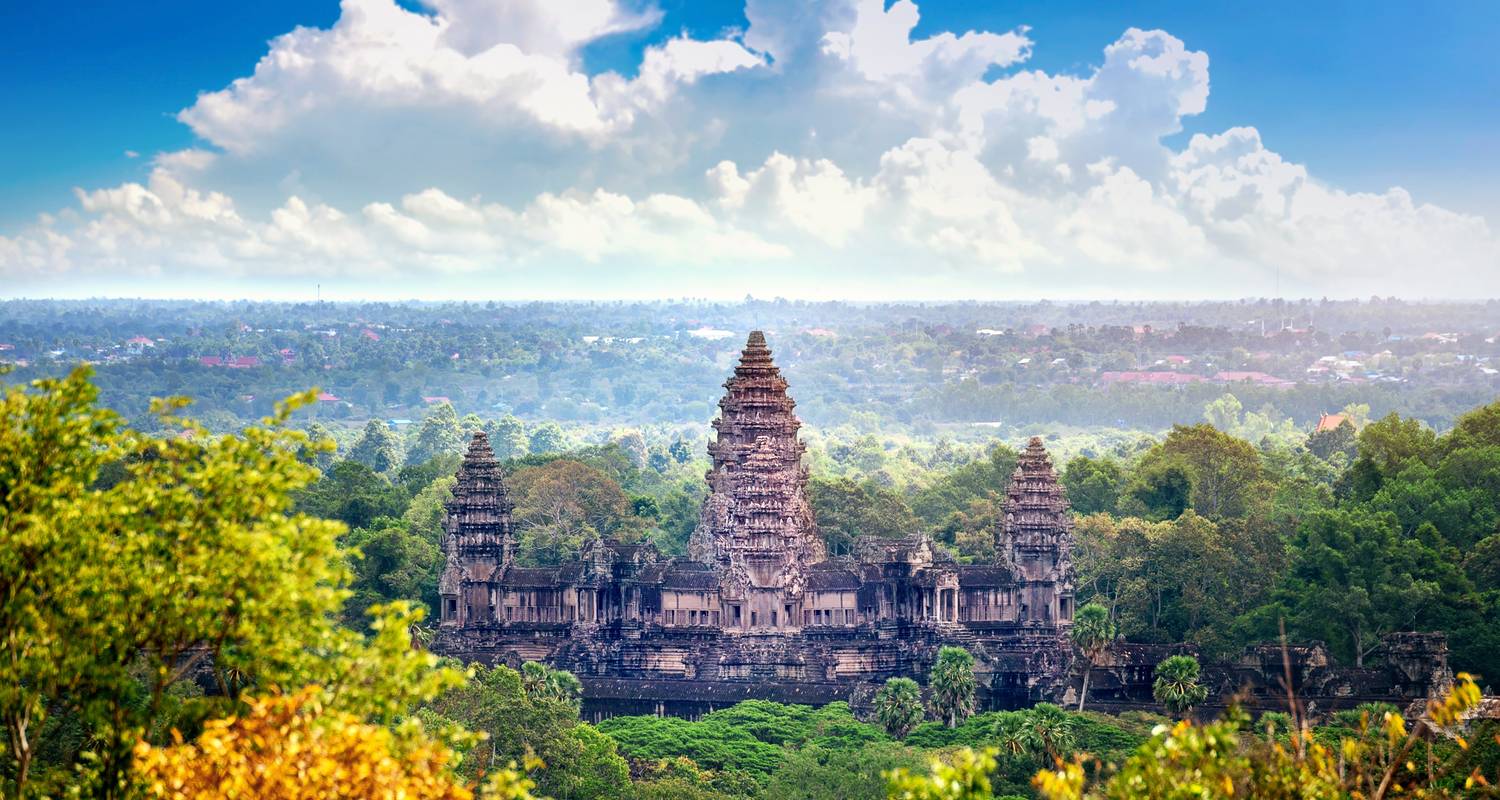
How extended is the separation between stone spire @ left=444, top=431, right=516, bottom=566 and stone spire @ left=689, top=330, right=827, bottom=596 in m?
7.35

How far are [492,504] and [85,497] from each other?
44117mm

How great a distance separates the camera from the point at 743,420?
67.8 meters

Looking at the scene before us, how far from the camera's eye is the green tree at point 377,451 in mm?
134750

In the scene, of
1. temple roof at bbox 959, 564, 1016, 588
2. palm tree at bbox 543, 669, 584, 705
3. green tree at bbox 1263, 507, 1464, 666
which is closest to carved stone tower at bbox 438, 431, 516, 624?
palm tree at bbox 543, 669, 584, 705

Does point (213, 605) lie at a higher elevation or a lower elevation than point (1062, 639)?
higher

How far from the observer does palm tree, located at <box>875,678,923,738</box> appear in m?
50.3

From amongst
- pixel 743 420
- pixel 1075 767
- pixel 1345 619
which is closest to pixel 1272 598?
pixel 1345 619

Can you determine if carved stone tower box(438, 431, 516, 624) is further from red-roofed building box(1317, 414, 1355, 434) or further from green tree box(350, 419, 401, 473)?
green tree box(350, 419, 401, 473)

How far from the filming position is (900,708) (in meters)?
50.5

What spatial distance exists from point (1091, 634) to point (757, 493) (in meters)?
14.2

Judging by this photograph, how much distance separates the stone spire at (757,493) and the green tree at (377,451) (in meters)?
67.9

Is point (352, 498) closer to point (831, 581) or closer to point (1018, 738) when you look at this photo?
point (831, 581)

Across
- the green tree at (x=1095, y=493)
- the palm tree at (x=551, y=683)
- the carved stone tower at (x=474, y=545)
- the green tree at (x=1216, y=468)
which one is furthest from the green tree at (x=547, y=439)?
the palm tree at (x=551, y=683)

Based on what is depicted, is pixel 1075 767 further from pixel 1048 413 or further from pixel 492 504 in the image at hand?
pixel 1048 413
